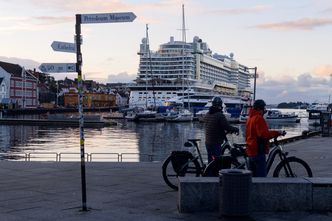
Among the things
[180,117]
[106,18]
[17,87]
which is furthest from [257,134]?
[17,87]

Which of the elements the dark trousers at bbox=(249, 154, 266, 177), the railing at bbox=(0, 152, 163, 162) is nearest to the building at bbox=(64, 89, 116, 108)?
the railing at bbox=(0, 152, 163, 162)

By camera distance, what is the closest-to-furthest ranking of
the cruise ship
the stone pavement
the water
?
the stone pavement, the water, the cruise ship

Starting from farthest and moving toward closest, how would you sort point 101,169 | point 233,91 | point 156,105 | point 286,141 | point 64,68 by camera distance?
point 233,91 → point 156,105 → point 286,141 → point 101,169 → point 64,68

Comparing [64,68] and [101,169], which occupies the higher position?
[64,68]

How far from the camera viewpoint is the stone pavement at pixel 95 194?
830cm

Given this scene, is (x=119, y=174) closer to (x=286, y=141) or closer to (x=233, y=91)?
(x=286, y=141)

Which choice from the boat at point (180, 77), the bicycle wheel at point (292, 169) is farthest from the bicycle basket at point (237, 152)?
the boat at point (180, 77)

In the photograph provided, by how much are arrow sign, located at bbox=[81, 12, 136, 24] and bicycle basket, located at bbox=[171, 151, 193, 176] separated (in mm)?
3131

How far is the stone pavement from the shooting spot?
27.2 ft

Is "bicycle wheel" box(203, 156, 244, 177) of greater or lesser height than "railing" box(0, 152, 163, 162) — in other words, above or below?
above

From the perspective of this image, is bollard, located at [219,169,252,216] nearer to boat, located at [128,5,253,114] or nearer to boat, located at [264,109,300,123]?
boat, located at [264,109,300,123]

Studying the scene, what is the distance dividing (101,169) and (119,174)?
1290 mm

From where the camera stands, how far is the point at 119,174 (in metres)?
13.4

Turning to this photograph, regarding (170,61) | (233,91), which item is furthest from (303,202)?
(233,91)
